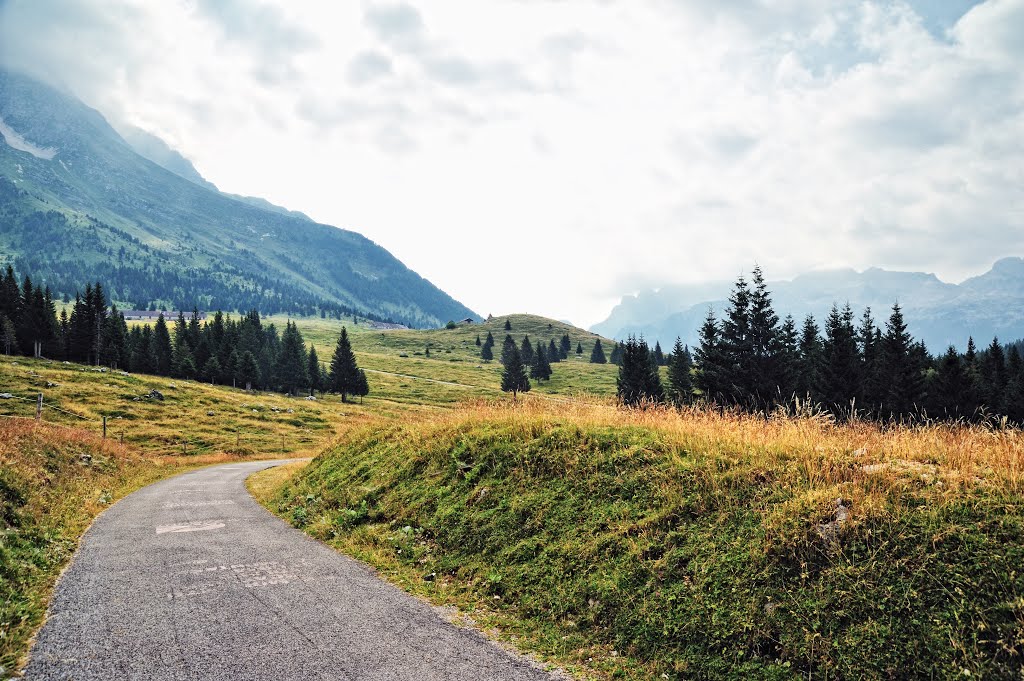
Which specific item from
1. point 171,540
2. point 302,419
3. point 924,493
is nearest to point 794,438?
point 924,493

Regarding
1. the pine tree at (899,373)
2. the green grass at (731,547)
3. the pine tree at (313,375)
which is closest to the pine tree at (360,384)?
the pine tree at (313,375)

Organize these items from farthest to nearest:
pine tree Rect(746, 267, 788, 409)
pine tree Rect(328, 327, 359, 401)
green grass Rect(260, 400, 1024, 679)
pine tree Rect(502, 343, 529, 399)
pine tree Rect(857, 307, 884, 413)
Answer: pine tree Rect(502, 343, 529, 399) → pine tree Rect(328, 327, 359, 401) → pine tree Rect(857, 307, 884, 413) → pine tree Rect(746, 267, 788, 409) → green grass Rect(260, 400, 1024, 679)

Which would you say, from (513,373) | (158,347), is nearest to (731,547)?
(513,373)

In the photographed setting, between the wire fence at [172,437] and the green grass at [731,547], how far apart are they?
154 ft

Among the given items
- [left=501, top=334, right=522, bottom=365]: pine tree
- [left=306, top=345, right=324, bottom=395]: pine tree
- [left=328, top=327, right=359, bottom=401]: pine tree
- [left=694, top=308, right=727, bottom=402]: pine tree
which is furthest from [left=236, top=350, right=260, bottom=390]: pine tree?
[left=694, top=308, right=727, bottom=402]: pine tree

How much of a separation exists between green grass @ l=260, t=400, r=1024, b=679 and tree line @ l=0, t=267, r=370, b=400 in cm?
10855

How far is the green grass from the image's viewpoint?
5.63 m

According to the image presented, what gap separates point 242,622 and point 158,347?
12618 centimetres

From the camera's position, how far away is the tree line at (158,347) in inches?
3706

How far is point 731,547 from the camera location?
729cm

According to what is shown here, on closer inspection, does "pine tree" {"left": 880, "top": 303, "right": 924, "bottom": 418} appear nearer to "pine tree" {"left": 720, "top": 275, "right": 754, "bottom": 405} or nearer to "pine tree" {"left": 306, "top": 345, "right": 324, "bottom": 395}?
"pine tree" {"left": 720, "top": 275, "right": 754, "bottom": 405}

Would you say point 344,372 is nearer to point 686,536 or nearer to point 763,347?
point 763,347

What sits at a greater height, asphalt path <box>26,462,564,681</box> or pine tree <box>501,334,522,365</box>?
pine tree <box>501,334,522,365</box>

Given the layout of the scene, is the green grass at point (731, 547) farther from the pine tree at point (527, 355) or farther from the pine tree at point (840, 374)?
the pine tree at point (527, 355)
